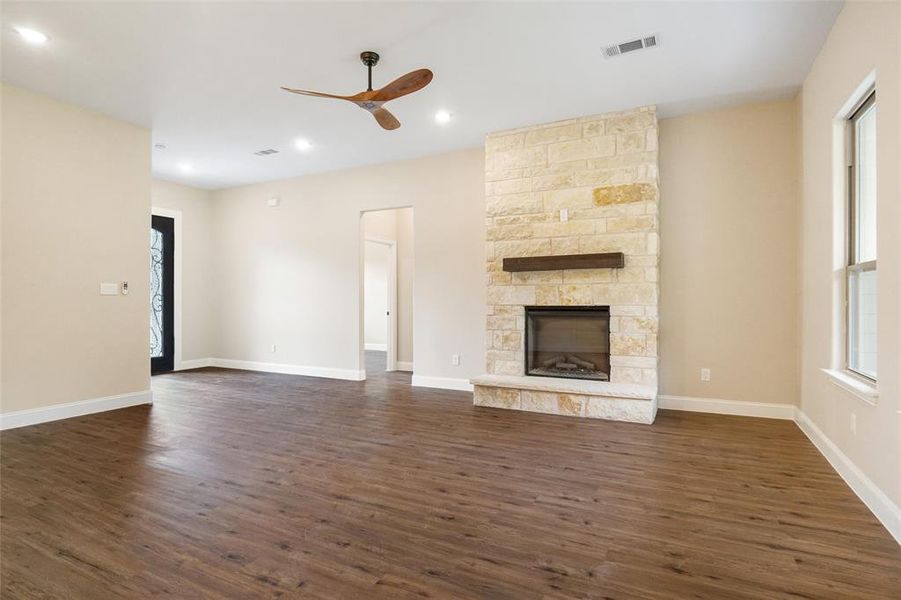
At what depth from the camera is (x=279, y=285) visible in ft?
23.2

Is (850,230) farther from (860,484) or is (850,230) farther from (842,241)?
(860,484)

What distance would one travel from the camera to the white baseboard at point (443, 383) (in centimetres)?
560

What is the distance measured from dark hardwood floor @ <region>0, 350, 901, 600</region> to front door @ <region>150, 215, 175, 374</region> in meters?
3.08

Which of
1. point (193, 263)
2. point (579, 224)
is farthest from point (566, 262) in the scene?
point (193, 263)

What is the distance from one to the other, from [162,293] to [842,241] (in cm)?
802

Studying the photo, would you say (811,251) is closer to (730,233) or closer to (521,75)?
(730,233)

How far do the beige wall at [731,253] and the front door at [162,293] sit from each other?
6.88 meters

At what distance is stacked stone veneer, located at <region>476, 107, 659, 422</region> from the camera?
4406 mm

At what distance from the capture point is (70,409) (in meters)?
4.34

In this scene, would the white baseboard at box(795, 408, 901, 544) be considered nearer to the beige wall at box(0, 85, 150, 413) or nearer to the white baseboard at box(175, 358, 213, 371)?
the beige wall at box(0, 85, 150, 413)

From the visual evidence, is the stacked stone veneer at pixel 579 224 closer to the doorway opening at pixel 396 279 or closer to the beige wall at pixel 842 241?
the beige wall at pixel 842 241

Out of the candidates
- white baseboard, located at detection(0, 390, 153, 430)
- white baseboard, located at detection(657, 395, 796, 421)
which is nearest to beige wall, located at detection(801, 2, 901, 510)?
white baseboard, located at detection(657, 395, 796, 421)

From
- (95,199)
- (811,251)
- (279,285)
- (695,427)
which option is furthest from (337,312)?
(811,251)

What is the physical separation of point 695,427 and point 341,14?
4128 millimetres
